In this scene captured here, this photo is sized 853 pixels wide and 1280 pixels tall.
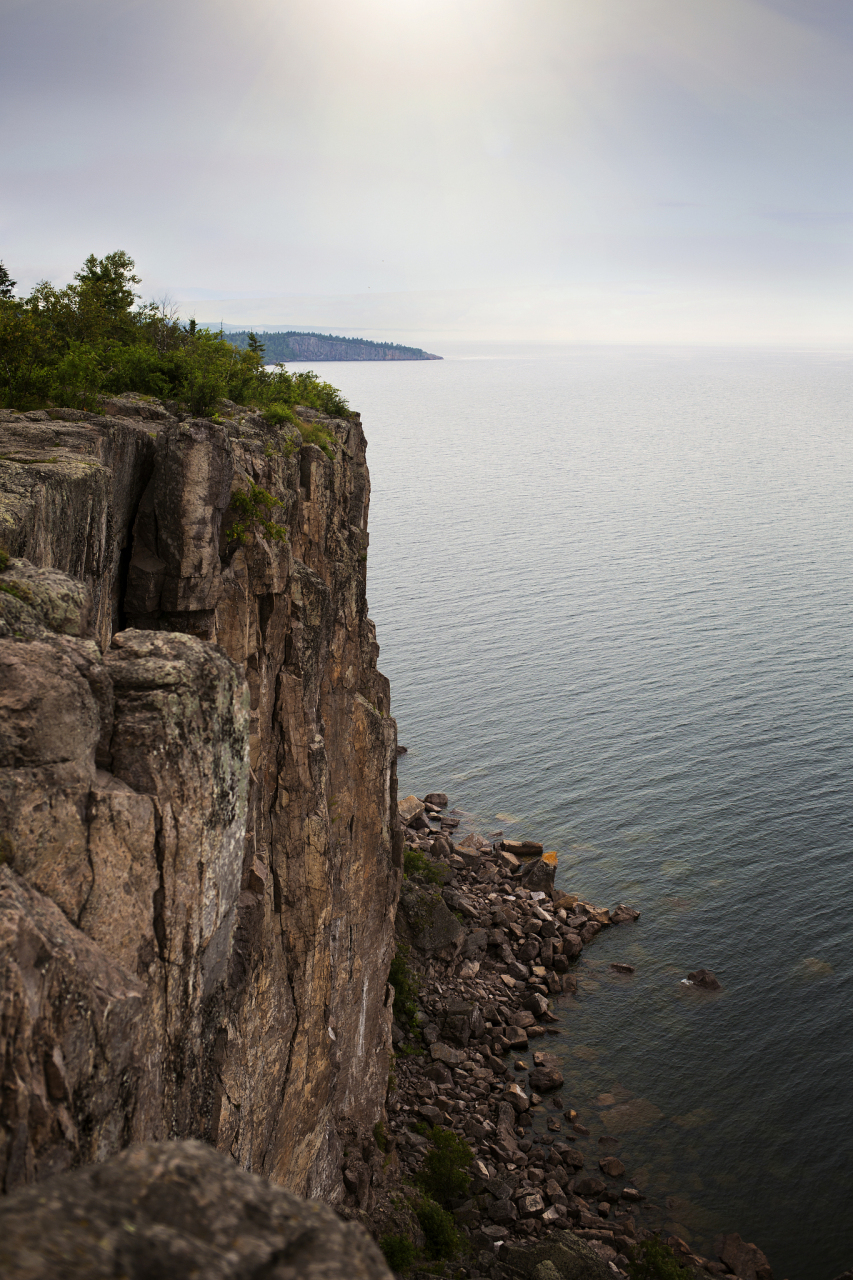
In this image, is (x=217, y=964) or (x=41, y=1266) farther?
(x=217, y=964)

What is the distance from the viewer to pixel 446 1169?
130 feet

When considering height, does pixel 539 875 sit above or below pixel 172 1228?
below

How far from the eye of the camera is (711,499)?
164000 mm

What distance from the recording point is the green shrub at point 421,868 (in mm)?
60438

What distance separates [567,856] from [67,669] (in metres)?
58.3

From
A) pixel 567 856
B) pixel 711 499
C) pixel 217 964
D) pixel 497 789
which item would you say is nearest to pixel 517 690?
pixel 497 789

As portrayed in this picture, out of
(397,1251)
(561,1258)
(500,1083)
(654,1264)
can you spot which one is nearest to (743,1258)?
(654,1264)

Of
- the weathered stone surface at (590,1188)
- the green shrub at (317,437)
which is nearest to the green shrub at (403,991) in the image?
the weathered stone surface at (590,1188)

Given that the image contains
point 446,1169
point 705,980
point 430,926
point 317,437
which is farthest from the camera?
point 430,926

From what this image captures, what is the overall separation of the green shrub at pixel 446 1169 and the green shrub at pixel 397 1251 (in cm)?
410

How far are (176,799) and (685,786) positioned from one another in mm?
63040

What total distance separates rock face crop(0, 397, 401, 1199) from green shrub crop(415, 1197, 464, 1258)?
4.47 meters

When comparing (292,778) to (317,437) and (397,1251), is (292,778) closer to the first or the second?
(317,437)

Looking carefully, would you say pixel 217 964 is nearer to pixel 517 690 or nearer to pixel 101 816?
pixel 101 816
